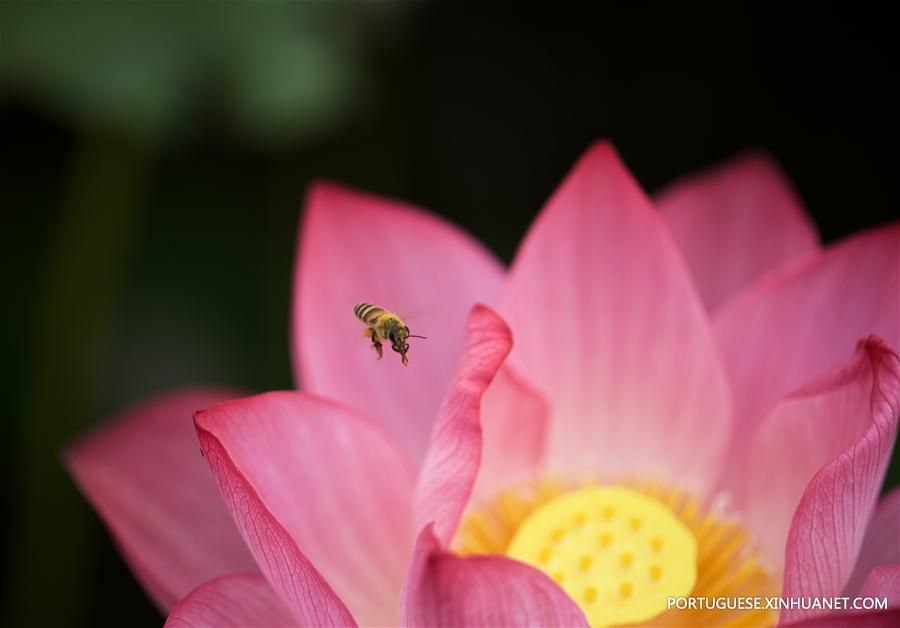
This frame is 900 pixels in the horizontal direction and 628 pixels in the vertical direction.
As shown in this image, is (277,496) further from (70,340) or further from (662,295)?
(70,340)

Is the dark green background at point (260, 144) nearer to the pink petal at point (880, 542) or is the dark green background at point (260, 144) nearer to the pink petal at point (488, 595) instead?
the pink petal at point (880, 542)

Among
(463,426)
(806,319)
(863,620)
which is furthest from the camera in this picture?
(806,319)

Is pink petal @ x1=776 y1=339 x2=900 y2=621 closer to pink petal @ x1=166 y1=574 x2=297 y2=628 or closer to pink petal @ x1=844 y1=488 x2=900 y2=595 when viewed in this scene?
pink petal @ x1=844 y1=488 x2=900 y2=595

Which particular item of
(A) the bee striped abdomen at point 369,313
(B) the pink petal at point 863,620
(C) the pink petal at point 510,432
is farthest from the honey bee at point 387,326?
(B) the pink petal at point 863,620

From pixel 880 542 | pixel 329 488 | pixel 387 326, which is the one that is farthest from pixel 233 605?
pixel 880 542

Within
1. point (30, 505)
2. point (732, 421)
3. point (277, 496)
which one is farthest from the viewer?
point (30, 505)

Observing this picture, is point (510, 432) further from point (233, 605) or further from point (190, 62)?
A: point (190, 62)

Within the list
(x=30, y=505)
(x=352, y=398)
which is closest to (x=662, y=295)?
(x=352, y=398)
